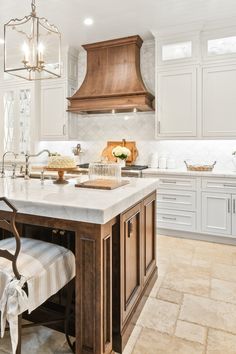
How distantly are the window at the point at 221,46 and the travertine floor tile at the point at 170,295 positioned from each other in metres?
3.31

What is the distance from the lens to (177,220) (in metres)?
3.97

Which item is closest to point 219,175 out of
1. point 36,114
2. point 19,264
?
point 19,264

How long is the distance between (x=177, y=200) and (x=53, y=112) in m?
2.84

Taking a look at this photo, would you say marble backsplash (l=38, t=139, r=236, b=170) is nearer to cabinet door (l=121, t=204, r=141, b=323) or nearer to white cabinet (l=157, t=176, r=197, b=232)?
white cabinet (l=157, t=176, r=197, b=232)

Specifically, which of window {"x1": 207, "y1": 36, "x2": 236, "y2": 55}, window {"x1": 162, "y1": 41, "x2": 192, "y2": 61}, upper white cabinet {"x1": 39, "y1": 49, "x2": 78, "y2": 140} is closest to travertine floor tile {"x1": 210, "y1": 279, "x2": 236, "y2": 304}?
window {"x1": 207, "y1": 36, "x2": 236, "y2": 55}

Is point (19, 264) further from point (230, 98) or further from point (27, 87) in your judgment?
point (27, 87)

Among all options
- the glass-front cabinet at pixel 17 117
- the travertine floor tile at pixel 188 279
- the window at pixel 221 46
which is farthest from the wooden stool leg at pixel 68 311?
the glass-front cabinet at pixel 17 117

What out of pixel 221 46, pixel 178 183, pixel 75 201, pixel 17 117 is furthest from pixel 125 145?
pixel 75 201

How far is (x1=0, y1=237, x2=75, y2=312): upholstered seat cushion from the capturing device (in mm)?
1390

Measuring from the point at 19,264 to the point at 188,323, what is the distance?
1.37 meters

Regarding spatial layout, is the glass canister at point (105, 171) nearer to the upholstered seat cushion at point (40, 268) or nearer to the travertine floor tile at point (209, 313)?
the upholstered seat cushion at point (40, 268)

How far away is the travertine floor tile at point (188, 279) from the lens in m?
2.53

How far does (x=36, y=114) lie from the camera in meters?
5.14

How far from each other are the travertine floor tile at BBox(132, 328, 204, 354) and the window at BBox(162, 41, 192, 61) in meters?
3.77
